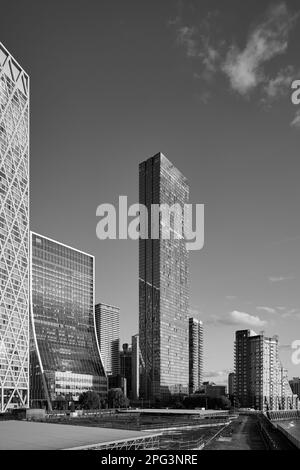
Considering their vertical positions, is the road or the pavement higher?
the pavement

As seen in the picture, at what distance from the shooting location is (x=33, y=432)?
52.8 meters

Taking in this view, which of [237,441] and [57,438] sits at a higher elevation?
[57,438]

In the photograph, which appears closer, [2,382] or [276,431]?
[276,431]

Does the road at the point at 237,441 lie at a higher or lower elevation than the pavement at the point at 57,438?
lower

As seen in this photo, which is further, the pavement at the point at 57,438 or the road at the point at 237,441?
the road at the point at 237,441

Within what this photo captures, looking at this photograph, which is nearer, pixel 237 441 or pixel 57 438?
Result: pixel 57 438

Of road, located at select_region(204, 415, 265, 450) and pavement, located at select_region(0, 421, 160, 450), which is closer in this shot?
pavement, located at select_region(0, 421, 160, 450)

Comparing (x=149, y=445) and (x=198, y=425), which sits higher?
(x=149, y=445)
